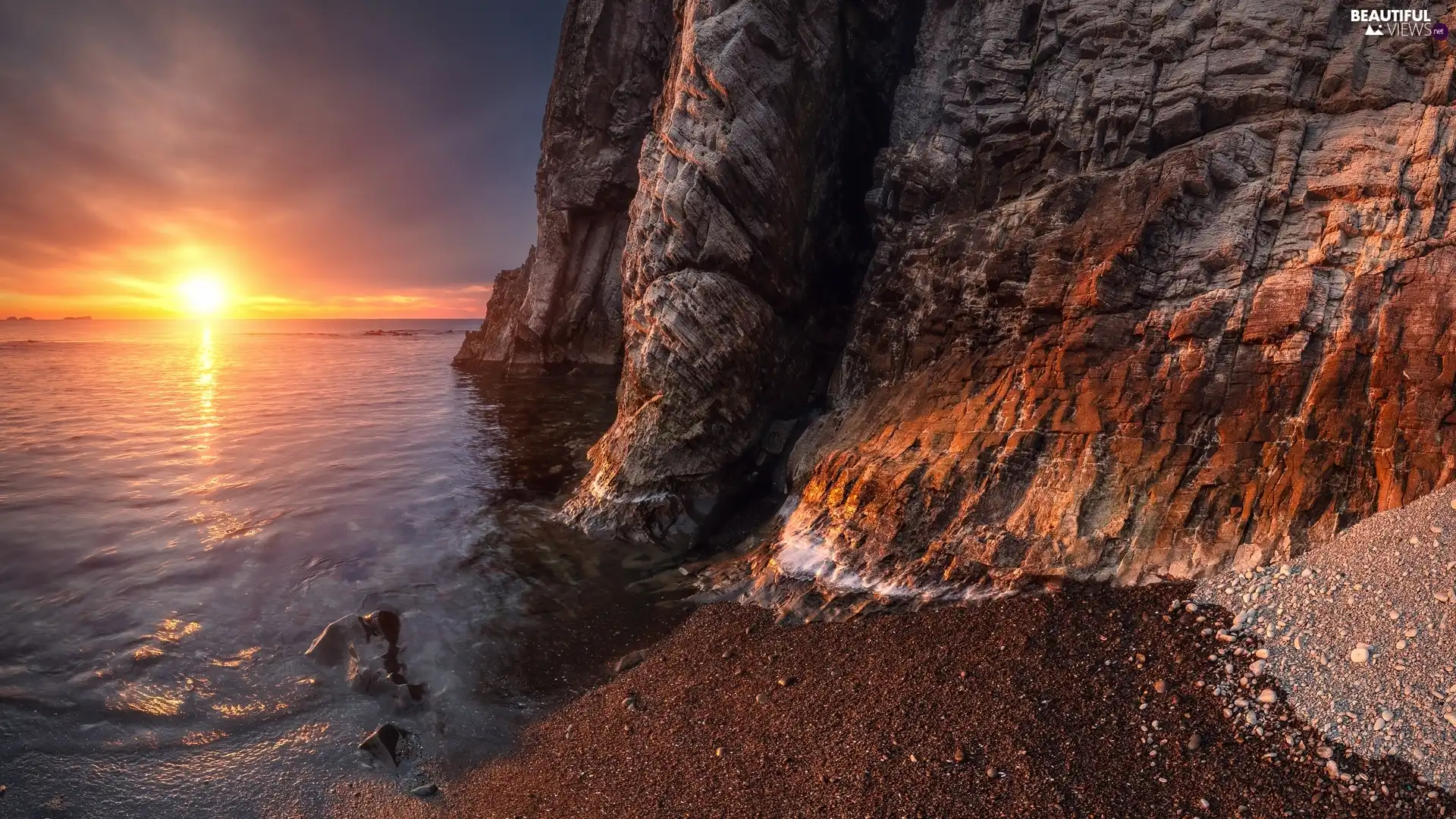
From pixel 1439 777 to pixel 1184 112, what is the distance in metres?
13.1

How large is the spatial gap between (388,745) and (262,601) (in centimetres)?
755

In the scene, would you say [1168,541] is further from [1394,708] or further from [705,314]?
[705,314]

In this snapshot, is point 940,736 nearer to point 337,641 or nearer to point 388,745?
point 388,745

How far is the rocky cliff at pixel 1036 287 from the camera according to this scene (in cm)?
1010

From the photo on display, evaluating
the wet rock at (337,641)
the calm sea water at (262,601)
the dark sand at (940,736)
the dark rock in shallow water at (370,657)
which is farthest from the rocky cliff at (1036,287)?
the wet rock at (337,641)

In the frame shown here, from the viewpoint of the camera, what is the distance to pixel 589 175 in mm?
46406

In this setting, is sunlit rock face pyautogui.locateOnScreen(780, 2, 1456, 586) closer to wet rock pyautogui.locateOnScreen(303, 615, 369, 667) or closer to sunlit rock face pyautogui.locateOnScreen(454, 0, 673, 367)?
wet rock pyautogui.locateOnScreen(303, 615, 369, 667)

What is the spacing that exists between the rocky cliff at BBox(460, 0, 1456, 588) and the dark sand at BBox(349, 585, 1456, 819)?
1.68 meters

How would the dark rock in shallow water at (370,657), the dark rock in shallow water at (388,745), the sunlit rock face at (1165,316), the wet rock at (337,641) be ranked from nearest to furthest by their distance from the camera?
the dark rock in shallow water at (388,745), the sunlit rock face at (1165,316), the dark rock in shallow water at (370,657), the wet rock at (337,641)

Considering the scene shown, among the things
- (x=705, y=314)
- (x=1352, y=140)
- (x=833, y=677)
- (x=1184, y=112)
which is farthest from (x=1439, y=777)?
(x=705, y=314)
